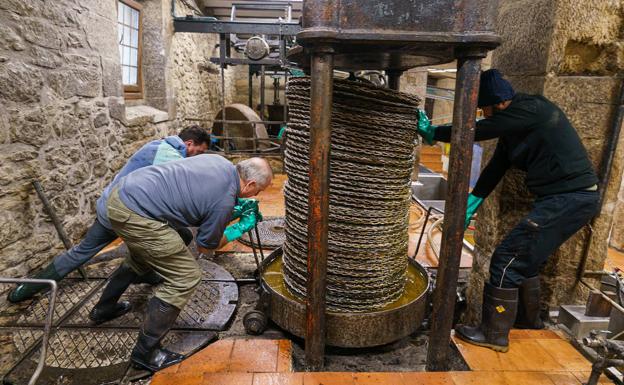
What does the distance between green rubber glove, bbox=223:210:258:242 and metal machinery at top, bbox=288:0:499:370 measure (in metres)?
1.05

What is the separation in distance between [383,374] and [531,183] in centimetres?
169

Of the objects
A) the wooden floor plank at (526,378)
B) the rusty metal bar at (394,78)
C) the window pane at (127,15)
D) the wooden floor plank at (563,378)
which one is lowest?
the wooden floor plank at (526,378)

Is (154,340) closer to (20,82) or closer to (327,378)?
(327,378)

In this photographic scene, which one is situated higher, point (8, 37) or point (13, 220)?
point (8, 37)

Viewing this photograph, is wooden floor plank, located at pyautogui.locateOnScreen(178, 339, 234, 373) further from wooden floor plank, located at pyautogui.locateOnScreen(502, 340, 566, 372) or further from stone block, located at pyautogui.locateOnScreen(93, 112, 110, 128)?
stone block, located at pyautogui.locateOnScreen(93, 112, 110, 128)

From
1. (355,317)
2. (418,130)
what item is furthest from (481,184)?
(355,317)

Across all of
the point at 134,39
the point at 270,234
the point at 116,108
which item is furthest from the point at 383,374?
the point at 134,39

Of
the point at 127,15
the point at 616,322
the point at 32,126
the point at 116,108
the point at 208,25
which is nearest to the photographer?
the point at 616,322

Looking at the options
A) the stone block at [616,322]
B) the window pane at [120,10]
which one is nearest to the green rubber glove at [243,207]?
the stone block at [616,322]

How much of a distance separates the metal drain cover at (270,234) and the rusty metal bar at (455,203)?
103 inches

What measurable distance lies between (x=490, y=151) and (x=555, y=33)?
98 centimetres

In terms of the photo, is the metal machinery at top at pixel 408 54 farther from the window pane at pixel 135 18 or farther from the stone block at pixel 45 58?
the window pane at pixel 135 18

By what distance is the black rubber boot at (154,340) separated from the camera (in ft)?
8.39

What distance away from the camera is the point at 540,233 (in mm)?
2707
